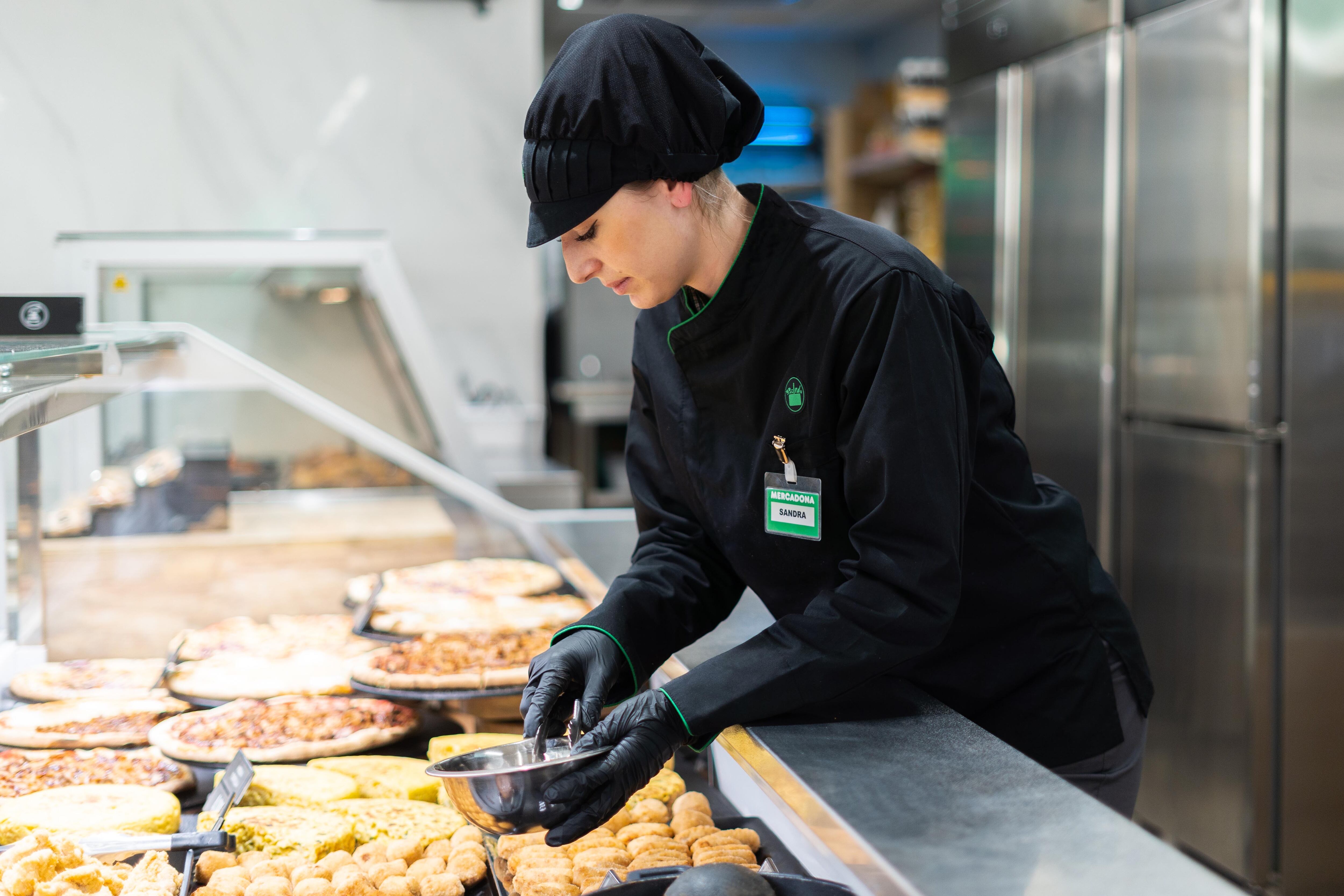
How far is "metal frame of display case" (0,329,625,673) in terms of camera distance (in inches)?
56.3

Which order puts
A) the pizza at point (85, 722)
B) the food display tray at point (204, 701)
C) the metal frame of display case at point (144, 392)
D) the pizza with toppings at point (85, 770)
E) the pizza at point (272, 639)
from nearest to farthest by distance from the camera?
1. the metal frame of display case at point (144, 392)
2. the pizza with toppings at point (85, 770)
3. the pizza at point (85, 722)
4. the food display tray at point (204, 701)
5. the pizza at point (272, 639)

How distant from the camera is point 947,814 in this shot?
898 millimetres

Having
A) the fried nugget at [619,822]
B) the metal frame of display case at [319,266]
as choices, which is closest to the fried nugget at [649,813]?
the fried nugget at [619,822]

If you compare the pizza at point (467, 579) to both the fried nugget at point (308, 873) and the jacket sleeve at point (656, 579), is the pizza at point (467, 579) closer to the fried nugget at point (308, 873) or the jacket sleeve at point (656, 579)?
the jacket sleeve at point (656, 579)

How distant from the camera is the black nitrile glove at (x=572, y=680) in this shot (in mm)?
1209

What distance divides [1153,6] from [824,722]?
2.80 meters

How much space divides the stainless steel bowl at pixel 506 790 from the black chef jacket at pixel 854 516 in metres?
0.15

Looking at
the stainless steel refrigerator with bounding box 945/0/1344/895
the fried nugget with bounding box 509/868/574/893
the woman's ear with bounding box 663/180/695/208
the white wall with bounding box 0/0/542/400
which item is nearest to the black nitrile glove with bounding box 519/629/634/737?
the fried nugget with bounding box 509/868/574/893

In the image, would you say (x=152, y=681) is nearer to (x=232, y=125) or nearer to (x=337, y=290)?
(x=337, y=290)

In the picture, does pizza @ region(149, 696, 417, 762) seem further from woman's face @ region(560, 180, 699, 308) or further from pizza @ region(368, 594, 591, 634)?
woman's face @ region(560, 180, 699, 308)

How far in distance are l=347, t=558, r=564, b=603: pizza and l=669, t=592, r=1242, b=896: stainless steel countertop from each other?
1.15 metres

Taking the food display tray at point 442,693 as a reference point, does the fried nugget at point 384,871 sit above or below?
below

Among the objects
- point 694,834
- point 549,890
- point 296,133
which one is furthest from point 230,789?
point 296,133

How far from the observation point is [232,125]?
12.2 ft
